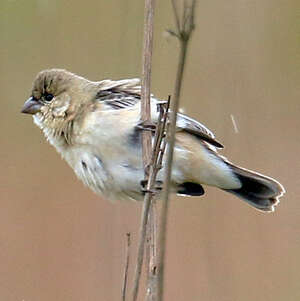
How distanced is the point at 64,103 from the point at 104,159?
0.86 ft

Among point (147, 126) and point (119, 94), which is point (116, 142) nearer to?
point (119, 94)

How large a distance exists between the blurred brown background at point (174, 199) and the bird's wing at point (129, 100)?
1.70ft

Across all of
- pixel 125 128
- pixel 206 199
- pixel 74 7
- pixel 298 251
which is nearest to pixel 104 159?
pixel 125 128

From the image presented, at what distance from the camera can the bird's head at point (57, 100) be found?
8.68 feet

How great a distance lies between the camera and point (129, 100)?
8.66 feet

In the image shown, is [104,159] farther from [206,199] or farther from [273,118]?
[273,118]

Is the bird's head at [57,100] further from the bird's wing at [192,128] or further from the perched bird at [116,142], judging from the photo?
the bird's wing at [192,128]

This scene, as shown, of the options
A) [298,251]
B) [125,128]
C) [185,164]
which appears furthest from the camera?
[298,251]

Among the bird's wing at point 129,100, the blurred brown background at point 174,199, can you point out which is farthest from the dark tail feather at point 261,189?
the blurred brown background at point 174,199

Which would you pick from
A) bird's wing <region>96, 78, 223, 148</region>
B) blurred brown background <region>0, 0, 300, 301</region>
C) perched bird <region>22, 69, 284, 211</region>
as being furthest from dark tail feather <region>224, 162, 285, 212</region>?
blurred brown background <region>0, 0, 300, 301</region>

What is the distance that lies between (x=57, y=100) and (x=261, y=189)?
743 mm

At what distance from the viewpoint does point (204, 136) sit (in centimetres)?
264

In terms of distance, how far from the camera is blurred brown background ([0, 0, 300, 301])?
10.3ft

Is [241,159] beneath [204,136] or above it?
above
